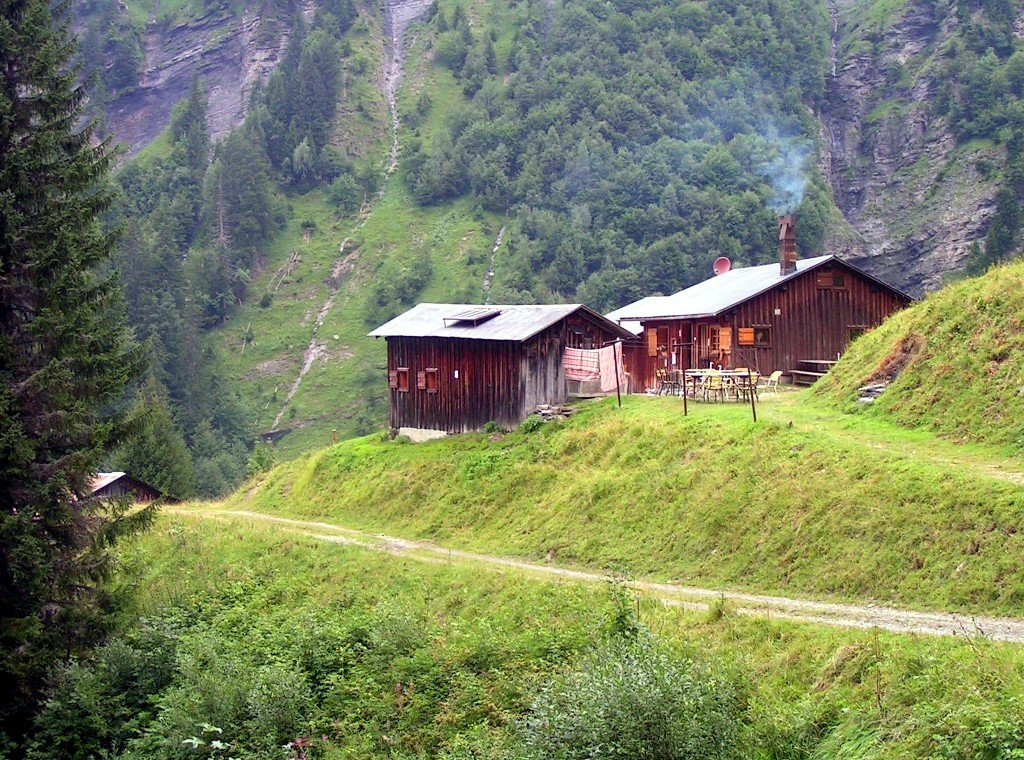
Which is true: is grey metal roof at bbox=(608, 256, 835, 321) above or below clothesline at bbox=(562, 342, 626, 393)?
above

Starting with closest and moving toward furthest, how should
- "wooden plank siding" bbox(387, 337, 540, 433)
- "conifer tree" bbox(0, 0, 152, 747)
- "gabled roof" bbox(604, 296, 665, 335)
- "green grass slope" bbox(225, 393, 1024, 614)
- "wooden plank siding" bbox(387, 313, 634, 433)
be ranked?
"green grass slope" bbox(225, 393, 1024, 614)
"conifer tree" bbox(0, 0, 152, 747)
"wooden plank siding" bbox(387, 313, 634, 433)
"wooden plank siding" bbox(387, 337, 540, 433)
"gabled roof" bbox(604, 296, 665, 335)

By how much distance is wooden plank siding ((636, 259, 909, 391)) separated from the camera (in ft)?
137

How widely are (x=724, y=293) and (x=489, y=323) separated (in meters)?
10.4

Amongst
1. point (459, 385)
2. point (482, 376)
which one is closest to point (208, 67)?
point (459, 385)

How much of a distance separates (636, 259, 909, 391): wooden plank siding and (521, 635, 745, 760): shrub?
85.6 ft

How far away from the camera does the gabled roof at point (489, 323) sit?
39.5m

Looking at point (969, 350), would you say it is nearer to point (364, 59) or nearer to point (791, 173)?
point (791, 173)

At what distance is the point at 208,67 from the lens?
541ft

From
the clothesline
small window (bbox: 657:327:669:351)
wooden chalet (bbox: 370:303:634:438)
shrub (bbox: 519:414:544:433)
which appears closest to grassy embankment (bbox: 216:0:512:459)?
wooden chalet (bbox: 370:303:634:438)

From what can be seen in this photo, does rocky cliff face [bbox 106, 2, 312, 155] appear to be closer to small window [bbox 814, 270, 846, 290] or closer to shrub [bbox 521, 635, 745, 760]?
small window [bbox 814, 270, 846, 290]

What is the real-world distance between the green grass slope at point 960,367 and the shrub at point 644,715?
9583 mm

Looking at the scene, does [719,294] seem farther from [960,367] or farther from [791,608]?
[791,608]

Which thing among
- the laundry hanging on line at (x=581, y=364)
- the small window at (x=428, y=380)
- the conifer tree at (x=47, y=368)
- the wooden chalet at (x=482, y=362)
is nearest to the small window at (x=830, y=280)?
the wooden chalet at (x=482, y=362)

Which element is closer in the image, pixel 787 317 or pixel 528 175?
A: pixel 787 317
